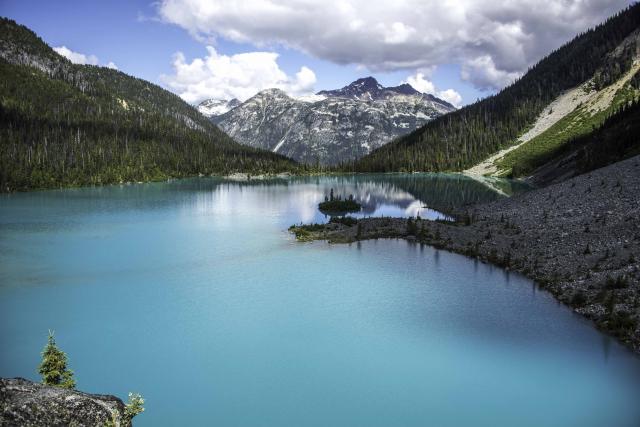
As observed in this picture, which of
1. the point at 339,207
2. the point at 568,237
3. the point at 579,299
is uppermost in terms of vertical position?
the point at 339,207

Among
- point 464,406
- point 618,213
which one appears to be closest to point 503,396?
point 464,406

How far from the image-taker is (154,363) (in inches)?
1064

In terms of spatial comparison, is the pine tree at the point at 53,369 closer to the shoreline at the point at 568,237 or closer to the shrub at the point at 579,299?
the shoreline at the point at 568,237

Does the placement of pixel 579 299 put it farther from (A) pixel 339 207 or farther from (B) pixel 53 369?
(A) pixel 339 207

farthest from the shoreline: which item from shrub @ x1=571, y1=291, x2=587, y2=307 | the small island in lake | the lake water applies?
the small island in lake

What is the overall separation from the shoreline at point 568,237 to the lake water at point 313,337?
1.71 meters

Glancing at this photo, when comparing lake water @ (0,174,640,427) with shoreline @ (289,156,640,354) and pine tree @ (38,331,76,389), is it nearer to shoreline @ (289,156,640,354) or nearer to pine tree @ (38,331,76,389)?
A: shoreline @ (289,156,640,354)

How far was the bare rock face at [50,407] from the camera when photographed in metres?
12.9

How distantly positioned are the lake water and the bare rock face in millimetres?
7420

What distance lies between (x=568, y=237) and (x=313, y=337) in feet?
97.8

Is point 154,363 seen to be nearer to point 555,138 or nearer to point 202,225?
point 202,225

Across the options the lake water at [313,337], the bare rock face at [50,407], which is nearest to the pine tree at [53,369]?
the bare rock face at [50,407]

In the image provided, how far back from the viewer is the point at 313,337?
100ft

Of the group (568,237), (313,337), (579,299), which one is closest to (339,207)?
(568,237)
